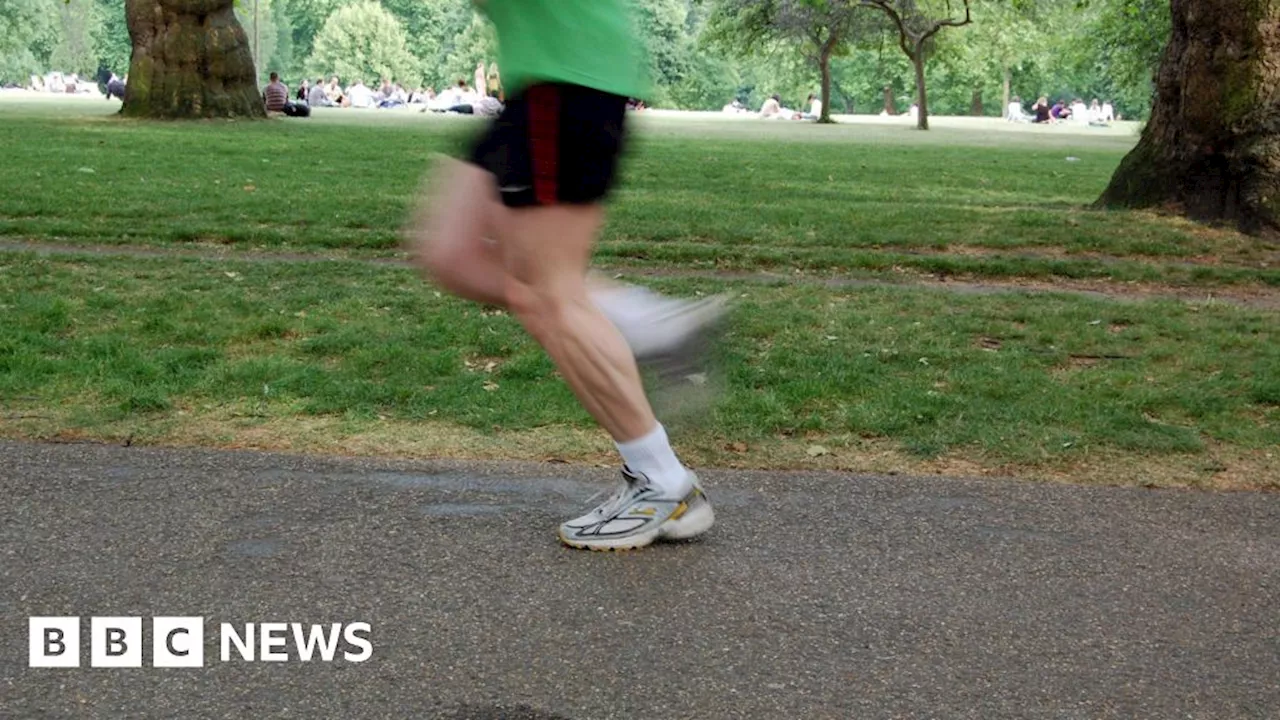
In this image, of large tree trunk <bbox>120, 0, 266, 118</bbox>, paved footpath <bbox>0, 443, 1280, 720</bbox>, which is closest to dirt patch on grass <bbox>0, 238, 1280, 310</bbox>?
paved footpath <bbox>0, 443, 1280, 720</bbox>

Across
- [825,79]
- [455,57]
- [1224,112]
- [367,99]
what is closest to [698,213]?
[1224,112]

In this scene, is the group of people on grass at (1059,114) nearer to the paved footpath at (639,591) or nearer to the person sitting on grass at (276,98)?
the person sitting on grass at (276,98)

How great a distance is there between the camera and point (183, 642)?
10.4 ft

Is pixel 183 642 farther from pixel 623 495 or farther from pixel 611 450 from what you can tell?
pixel 611 450

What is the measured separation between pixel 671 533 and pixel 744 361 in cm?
275

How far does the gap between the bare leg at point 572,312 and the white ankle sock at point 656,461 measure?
0.03 meters

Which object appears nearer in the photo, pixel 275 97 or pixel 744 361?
pixel 744 361

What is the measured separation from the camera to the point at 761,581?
3.70m

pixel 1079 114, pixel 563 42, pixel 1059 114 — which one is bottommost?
pixel 563 42

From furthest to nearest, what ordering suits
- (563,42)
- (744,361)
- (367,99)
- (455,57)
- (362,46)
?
(362,46)
(455,57)
(367,99)
(744,361)
(563,42)

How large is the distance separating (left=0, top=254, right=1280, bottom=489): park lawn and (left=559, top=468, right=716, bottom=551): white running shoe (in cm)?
28

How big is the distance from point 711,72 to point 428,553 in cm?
11168

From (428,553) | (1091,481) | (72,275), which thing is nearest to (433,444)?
(428,553)

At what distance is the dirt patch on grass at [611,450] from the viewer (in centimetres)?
495
